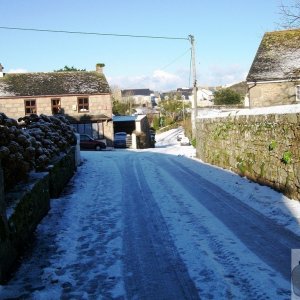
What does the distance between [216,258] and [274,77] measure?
25730 mm

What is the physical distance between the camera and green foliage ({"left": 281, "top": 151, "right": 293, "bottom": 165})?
29.8ft

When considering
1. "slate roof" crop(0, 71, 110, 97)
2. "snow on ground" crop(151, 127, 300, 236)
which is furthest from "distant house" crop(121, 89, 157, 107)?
"snow on ground" crop(151, 127, 300, 236)

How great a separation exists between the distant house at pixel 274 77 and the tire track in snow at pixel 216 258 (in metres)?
22.0

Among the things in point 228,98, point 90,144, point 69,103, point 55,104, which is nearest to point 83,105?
point 69,103

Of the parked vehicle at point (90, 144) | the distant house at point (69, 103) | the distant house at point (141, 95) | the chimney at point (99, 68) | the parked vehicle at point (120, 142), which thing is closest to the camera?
the parked vehicle at point (90, 144)

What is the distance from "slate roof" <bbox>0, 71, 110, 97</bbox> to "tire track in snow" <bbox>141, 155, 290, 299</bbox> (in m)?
32.4

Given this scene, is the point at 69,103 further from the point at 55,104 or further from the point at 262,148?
the point at 262,148

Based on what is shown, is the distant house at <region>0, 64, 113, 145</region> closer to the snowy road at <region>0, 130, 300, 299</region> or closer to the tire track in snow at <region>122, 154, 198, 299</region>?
the snowy road at <region>0, 130, 300, 299</region>

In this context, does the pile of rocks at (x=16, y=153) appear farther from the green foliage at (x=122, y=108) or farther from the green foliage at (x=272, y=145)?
the green foliage at (x=122, y=108)

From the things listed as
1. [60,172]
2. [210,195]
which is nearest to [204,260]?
[210,195]

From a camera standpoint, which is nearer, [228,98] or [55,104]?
[55,104]

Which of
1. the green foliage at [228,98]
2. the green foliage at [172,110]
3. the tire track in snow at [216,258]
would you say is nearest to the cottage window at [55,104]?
the tire track in snow at [216,258]

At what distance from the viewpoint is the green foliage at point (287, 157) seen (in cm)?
909

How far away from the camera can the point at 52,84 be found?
4097 centimetres
